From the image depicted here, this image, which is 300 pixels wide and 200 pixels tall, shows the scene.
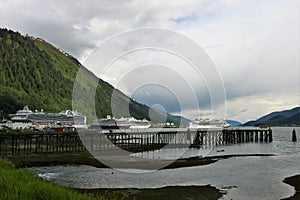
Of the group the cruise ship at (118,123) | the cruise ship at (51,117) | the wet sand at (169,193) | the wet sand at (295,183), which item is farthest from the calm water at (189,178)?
the cruise ship at (118,123)

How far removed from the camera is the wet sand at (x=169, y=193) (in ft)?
59.9

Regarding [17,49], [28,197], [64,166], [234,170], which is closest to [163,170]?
[234,170]

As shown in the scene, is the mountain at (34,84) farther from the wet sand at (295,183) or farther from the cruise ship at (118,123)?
the wet sand at (295,183)

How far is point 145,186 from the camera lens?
21.6 meters

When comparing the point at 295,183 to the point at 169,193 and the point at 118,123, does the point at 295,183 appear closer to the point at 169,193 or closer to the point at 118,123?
the point at 169,193

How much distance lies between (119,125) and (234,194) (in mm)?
104298

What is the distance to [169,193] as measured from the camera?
19.4m

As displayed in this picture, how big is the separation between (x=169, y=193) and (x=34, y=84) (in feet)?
456

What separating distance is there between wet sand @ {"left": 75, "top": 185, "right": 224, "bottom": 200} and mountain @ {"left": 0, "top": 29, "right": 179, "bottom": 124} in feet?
311

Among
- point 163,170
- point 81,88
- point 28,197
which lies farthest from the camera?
point 81,88

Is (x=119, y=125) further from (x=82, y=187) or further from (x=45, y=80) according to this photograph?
(x=82, y=187)

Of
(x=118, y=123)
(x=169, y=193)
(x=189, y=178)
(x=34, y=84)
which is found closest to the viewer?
(x=169, y=193)

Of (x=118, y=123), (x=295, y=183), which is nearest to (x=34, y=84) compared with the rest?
(x=118, y=123)

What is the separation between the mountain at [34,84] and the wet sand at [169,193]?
9483cm
